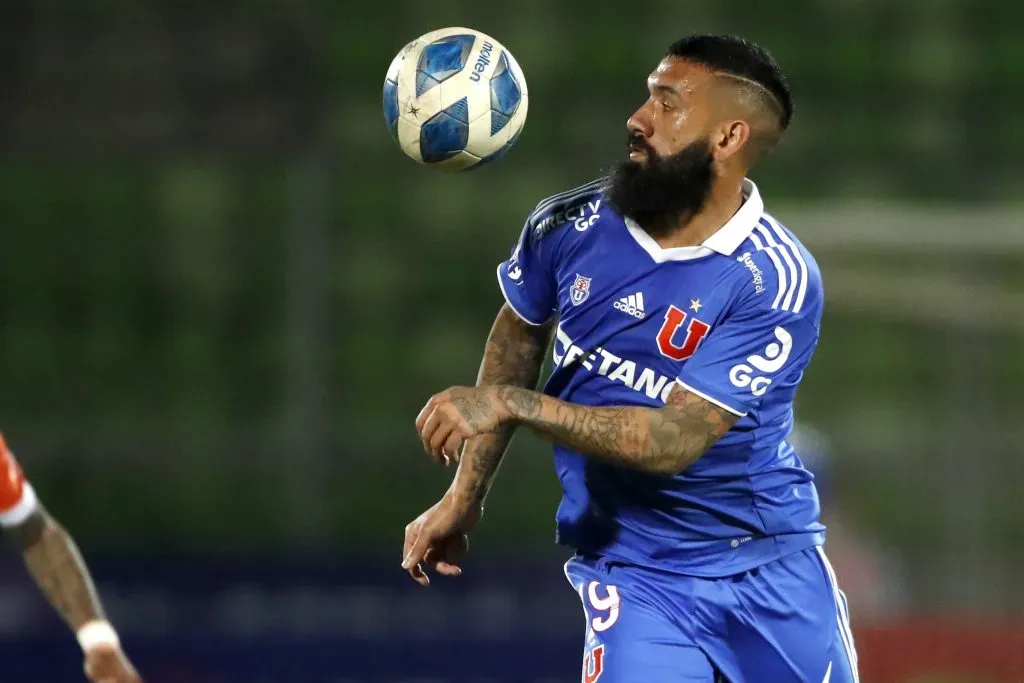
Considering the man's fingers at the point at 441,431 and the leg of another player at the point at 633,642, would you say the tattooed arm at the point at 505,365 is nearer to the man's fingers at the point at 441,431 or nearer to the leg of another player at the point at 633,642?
the leg of another player at the point at 633,642

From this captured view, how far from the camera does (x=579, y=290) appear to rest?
3574 millimetres

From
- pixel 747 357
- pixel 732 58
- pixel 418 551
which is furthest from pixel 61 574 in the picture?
pixel 732 58

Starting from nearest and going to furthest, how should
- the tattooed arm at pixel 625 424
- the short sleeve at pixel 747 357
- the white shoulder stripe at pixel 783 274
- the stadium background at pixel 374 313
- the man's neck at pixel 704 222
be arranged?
the tattooed arm at pixel 625 424
the short sleeve at pixel 747 357
the white shoulder stripe at pixel 783 274
the man's neck at pixel 704 222
the stadium background at pixel 374 313

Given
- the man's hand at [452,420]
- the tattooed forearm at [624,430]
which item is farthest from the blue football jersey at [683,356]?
the man's hand at [452,420]

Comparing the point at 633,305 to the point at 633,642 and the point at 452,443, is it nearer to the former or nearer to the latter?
the point at 452,443

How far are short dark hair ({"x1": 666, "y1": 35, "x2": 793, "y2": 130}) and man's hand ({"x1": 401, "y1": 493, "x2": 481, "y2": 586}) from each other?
1.19 m

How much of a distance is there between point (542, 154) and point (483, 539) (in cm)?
263

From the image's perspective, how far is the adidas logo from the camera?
3496 millimetres

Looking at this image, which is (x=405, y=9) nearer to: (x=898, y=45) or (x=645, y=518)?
(x=898, y=45)

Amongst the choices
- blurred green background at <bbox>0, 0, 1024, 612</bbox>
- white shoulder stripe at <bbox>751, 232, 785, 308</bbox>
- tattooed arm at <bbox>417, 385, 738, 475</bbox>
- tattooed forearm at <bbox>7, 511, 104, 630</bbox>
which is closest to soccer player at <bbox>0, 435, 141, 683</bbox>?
tattooed forearm at <bbox>7, 511, 104, 630</bbox>

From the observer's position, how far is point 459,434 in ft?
10.0

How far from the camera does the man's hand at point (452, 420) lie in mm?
3047

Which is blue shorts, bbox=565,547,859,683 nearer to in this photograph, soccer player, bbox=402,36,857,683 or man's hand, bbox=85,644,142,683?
soccer player, bbox=402,36,857,683

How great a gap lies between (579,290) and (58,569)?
1313mm
